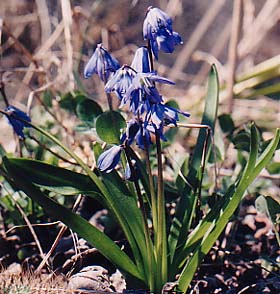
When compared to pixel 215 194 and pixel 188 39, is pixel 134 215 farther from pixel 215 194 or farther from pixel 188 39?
pixel 188 39

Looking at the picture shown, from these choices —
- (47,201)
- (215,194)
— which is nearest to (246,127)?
(215,194)

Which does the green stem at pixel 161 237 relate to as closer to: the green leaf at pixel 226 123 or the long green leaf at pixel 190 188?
the long green leaf at pixel 190 188

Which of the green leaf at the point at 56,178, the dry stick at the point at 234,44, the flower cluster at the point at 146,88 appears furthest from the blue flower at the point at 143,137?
the dry stick at the point at 234,44

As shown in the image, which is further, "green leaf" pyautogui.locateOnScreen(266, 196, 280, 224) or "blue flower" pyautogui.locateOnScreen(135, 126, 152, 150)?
"green leaf" pyautogui.locateOnScreen(266, 196, 280, 224)

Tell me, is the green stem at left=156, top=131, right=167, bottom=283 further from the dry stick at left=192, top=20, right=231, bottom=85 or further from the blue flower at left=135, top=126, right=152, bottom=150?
the dry stick at left=192, top=20, right=231, bottom=85

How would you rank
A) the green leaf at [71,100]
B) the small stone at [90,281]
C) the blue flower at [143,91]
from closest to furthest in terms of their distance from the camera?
the blue flower at [143,91] < the small stone at [90,281] < the green leaf at [71,100]

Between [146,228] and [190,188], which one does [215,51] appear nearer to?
[190,188]

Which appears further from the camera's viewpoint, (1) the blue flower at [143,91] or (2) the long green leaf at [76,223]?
(2) the long green leaf at [76,223]

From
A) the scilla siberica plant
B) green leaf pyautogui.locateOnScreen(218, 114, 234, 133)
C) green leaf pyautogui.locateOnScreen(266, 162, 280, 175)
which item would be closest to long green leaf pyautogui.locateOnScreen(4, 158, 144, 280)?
the scilla siberica plant
